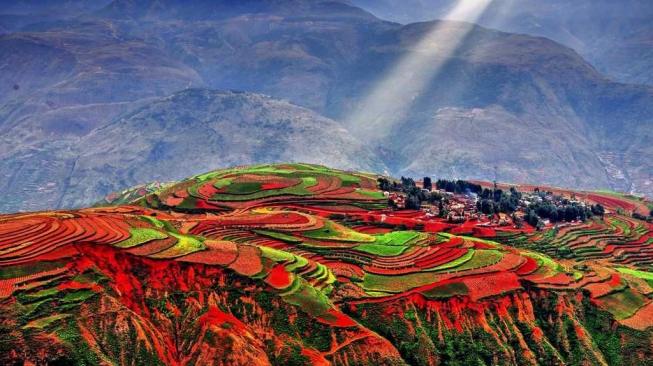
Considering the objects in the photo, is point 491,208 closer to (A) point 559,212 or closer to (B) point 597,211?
(A) point 559,212

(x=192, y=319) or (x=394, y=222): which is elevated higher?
(x=394, y=222)

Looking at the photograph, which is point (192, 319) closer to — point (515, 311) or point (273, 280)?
point (273, 280)

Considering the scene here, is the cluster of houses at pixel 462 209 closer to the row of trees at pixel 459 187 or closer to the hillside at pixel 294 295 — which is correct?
the row of trees at pixel 459 187

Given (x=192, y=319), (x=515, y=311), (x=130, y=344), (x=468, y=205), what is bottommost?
(x=130, y=344)

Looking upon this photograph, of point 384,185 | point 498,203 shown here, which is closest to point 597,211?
point 498,203

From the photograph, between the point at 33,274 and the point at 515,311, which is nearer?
the point at 33,274

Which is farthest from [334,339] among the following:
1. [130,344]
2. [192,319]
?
[130,344]

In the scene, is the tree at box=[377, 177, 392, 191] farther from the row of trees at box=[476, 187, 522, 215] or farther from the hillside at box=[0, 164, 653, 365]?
the hillside at box=[0, 164, 653, 365]

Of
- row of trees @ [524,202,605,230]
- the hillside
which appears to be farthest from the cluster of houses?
the hillside

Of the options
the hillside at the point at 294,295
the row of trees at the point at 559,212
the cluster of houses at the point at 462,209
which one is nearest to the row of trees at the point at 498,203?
the cluster of houses at the point at 462,209
